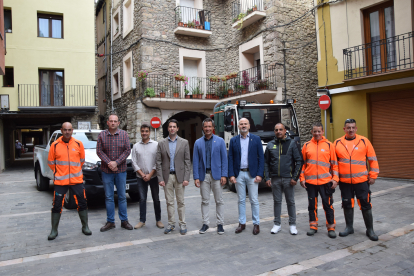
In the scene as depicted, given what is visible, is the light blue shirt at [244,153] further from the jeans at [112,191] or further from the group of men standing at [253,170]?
the jeans at [112,191]

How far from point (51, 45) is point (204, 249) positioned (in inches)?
632

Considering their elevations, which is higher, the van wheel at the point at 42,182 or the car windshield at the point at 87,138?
the car windshield at the point at 87,138

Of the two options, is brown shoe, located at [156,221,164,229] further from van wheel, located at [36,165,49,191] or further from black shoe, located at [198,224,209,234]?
van wheel, located at [36,165,49,191]

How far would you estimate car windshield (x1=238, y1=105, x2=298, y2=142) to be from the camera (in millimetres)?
9391

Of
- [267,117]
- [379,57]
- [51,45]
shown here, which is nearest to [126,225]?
[267,117]

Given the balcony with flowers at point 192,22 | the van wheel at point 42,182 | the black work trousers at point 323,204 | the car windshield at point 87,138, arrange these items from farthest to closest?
the balcony with flowers at point 192,22 < the van wheel at point 42,182 < the car windshield at point 87,138 < the black work trousers at point 323,204

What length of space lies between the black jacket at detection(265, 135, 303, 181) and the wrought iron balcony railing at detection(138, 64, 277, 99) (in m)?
Answer: 9.57

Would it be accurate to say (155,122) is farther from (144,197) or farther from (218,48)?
(144,197)

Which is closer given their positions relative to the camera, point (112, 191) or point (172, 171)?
point (172, 171)

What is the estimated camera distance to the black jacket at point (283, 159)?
526 centimetres

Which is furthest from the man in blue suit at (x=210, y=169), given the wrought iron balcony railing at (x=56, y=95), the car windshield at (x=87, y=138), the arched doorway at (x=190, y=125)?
the arched doorway at (x=190, y=125)

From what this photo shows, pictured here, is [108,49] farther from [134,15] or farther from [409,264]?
[409,264]

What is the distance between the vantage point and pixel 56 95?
55.7 ft

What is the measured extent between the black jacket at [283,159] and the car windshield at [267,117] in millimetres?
3908
